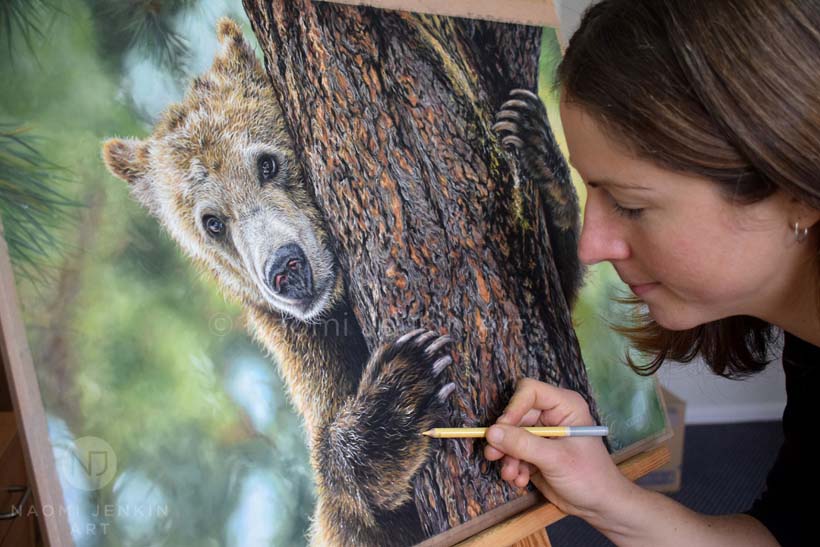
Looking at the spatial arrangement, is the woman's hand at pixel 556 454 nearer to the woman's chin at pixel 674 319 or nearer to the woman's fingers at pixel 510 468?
the woman's fingers at pixel 510 468

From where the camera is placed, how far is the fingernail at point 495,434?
0.87 meters

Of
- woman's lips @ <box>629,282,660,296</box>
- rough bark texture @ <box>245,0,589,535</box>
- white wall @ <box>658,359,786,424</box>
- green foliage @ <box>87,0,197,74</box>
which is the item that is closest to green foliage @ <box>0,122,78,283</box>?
green foliage @ <box>87,0,197,74</box>

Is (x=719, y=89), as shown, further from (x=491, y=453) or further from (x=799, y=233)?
(x=491, y=453)

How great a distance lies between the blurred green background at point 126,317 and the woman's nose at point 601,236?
0.40m

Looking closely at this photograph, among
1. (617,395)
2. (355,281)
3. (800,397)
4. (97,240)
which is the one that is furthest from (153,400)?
(800,397)

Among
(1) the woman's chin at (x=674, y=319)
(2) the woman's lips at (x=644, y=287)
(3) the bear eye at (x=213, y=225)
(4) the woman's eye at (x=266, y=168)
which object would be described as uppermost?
(4) the woman's eye at (x=266, y=168)

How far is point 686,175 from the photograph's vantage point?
2.29 feet

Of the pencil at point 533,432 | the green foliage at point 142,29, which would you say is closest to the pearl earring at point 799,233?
the pencil at point 533,432

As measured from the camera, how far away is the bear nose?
805 millimetres

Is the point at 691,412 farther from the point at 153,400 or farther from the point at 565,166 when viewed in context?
the point at 153,400

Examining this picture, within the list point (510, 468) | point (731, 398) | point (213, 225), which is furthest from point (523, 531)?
point (731, 398)

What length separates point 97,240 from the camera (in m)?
0.69

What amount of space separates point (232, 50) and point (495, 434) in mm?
575

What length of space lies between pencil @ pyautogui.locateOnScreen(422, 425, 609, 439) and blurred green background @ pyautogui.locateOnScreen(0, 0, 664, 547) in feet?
0.58
